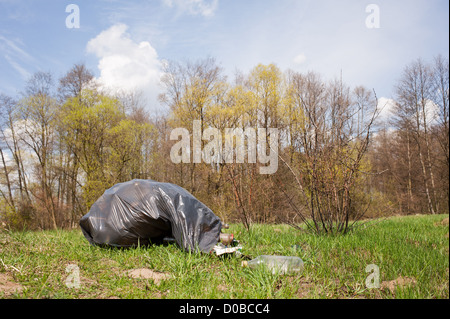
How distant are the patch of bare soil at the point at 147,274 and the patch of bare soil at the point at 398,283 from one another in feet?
6.31

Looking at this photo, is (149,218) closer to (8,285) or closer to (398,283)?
(8,285)

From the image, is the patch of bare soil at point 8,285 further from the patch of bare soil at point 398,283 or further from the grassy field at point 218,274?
the patch of bare soil at point 398,283

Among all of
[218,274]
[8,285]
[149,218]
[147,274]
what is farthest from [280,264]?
[8,285]

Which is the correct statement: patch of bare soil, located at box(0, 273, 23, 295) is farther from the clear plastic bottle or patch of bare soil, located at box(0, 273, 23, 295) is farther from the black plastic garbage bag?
the clear plastic bottle

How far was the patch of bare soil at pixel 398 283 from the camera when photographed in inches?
83.0

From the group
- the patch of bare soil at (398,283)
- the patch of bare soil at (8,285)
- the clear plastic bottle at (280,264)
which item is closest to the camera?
the patch of bare soil at (398,283)

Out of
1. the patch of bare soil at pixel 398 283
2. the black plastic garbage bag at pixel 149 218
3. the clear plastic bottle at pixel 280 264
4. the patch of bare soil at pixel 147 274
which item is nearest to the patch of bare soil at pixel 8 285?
the patch of bare soil at pixel 147 274

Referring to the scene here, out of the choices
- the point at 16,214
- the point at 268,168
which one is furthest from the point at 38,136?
the point at 268,168

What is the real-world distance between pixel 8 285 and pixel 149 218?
1.60 metres

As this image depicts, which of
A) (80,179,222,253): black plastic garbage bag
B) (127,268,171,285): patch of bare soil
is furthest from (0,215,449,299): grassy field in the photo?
(80,179,222,253): black plastic garbage bag

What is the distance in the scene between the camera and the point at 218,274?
266 cm

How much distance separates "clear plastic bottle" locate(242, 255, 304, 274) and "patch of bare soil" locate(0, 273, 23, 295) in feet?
6.92

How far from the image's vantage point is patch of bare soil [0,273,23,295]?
91.2 inches
